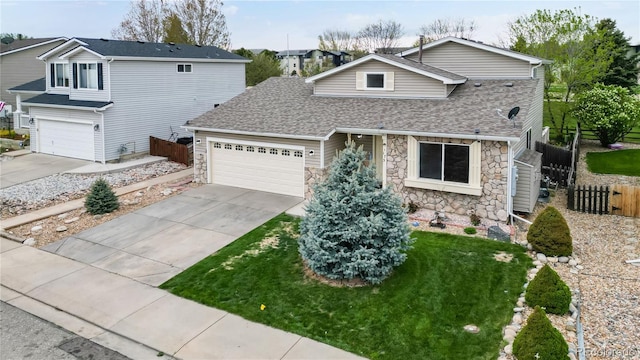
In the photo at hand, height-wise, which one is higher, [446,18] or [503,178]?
[446,18]

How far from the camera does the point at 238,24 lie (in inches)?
1895

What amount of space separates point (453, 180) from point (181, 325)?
29.4 ft

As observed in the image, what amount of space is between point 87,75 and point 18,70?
621 inches

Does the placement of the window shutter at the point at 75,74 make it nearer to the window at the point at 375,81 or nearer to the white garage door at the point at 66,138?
the white garage door at the point at 66,138

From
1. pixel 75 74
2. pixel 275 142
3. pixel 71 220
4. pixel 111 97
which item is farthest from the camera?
pixel 75 74

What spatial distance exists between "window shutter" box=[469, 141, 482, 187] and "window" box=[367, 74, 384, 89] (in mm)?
5072

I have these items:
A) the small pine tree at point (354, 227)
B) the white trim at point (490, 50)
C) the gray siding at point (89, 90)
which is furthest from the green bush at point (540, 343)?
the gray siding at point (89, 90)

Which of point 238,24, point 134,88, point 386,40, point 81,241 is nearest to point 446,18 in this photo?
point 386,40

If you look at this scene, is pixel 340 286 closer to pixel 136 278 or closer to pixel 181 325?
pixel 181 325

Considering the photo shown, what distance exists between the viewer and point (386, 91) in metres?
17.7

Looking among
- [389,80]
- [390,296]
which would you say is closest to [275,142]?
[389,80]

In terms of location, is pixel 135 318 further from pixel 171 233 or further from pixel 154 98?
pixel 154 98

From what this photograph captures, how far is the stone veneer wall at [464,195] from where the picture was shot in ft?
45.3

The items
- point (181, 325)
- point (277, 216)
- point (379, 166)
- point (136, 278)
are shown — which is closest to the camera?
point (181, 325)
